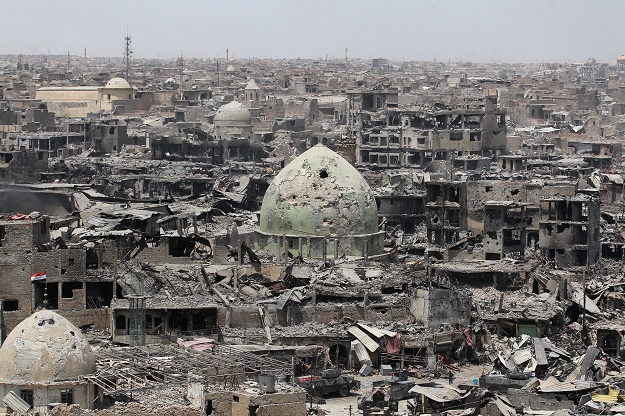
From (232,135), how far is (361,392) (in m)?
52.3

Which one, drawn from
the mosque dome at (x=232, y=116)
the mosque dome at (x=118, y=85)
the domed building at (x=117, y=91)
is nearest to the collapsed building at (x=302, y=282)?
the mosque dome at (x=232, y=116)

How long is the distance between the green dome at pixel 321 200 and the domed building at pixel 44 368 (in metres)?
14.6

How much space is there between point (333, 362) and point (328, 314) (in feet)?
7.55

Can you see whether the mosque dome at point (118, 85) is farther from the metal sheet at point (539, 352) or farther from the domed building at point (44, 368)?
the domed building at point (44, 368)

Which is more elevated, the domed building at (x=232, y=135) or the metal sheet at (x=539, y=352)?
the metal sheet at (x=539, y=352)

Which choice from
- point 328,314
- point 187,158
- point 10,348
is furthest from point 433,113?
point 10,348

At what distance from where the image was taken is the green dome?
41.0 metres

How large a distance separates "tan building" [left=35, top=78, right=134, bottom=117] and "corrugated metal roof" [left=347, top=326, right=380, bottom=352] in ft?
218

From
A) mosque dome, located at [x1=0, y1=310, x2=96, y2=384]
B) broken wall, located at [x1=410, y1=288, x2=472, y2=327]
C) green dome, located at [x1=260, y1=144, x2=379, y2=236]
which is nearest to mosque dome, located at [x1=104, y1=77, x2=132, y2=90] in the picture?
green dome, located at [x1=260, y1=144, x2=379, y2=236]

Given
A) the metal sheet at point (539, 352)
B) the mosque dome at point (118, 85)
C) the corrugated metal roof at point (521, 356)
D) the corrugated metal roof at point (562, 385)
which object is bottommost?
the mosque dome at point (118, 85)

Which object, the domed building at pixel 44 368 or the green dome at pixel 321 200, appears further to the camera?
the green dome at pixel 321 200

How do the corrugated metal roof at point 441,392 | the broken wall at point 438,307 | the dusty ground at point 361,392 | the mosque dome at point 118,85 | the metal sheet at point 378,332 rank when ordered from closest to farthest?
the corrugated metal roof at point 441,392, the dusty ground at point 361,392, the metal sheet at point 378,332, the broken wall at point 438,307, the mosque dome at point 118,85

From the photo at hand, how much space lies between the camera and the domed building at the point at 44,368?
86.7 feet

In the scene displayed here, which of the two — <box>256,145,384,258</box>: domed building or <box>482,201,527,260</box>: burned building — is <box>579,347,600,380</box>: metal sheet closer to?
<box>256,145,384,258</box>: domed building
